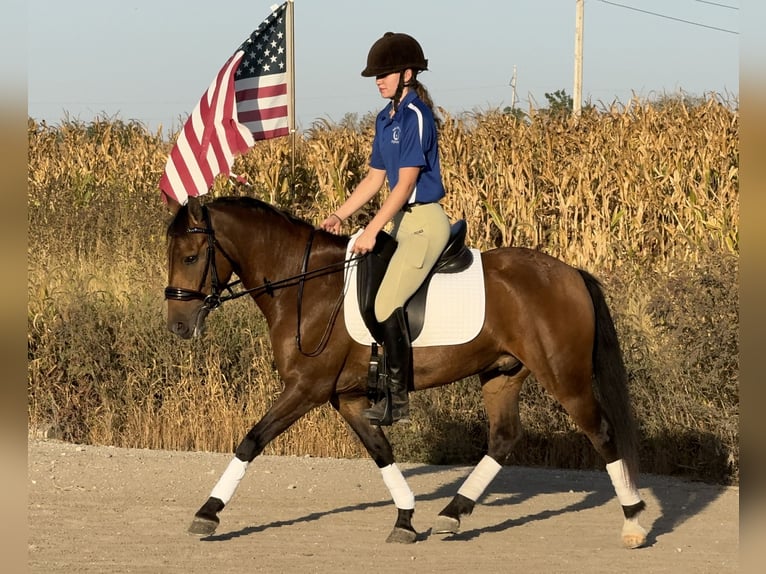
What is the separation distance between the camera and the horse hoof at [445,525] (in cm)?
764

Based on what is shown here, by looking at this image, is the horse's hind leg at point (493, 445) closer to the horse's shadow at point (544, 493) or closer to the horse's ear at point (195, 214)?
the horse's shadow at point (544, 493)

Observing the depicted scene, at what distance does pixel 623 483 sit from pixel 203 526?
2.65 metres

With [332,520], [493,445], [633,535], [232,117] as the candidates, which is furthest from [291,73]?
[633,535]

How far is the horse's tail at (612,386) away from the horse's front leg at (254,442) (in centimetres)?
181

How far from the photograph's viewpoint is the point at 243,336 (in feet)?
38.5

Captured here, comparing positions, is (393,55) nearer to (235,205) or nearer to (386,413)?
(235,205)

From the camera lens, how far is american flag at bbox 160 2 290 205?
48.6ft

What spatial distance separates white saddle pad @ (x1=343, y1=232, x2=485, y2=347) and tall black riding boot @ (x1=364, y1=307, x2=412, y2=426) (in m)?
0.16

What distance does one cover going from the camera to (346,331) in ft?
23.9

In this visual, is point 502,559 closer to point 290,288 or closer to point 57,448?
point 290,288

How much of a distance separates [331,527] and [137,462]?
2.70 metres

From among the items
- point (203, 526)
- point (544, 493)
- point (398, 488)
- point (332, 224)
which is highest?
point (332, 224)

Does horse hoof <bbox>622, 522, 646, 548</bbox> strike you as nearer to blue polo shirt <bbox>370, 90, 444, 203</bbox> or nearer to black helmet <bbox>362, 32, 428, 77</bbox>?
blue polo shirt <bbox>370, 90, 444, 203</bbox>
